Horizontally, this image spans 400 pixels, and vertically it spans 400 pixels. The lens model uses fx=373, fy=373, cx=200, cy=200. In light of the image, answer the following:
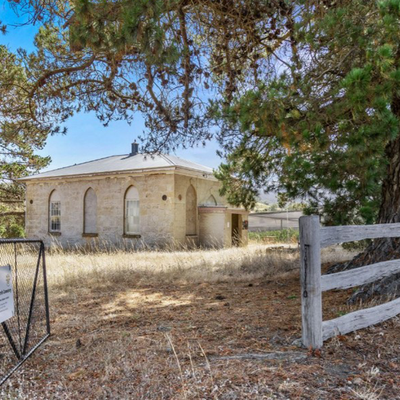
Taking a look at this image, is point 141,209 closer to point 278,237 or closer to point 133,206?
point 133,206

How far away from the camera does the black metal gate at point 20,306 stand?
11.8 ft

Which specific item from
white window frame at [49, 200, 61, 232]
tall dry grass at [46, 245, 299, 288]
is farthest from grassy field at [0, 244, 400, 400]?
white window frame at [49, 200, 61, 232]

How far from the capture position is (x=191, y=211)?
1928cm

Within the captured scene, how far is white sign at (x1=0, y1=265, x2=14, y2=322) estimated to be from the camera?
3307 millimetres

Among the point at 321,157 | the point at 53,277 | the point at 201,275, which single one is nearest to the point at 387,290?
the point at 321,157

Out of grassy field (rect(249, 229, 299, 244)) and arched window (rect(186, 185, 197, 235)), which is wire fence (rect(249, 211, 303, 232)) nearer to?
grassy field (rect(249, 229, 299, 244))

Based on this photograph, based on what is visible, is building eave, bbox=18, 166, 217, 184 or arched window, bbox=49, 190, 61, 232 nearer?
building eave, bbox=18, 166, 217, 184

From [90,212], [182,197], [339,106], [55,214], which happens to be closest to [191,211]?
[182,197]

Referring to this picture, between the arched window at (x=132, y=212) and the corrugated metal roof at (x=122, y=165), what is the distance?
1.27 metres

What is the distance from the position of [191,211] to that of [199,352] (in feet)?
50.9

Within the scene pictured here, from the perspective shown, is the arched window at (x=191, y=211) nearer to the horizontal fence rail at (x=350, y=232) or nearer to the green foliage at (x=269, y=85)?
the green foliage at (x=269, y=85)

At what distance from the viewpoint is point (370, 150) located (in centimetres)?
472

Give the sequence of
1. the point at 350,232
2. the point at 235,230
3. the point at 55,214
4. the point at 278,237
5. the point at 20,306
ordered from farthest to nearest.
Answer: the point at 278,237 → the point at 55,214 → the point at 235,230 → the point at 20,306 → the point at 350,232

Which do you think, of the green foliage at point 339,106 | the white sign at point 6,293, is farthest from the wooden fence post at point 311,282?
the white sign at point 6,293
